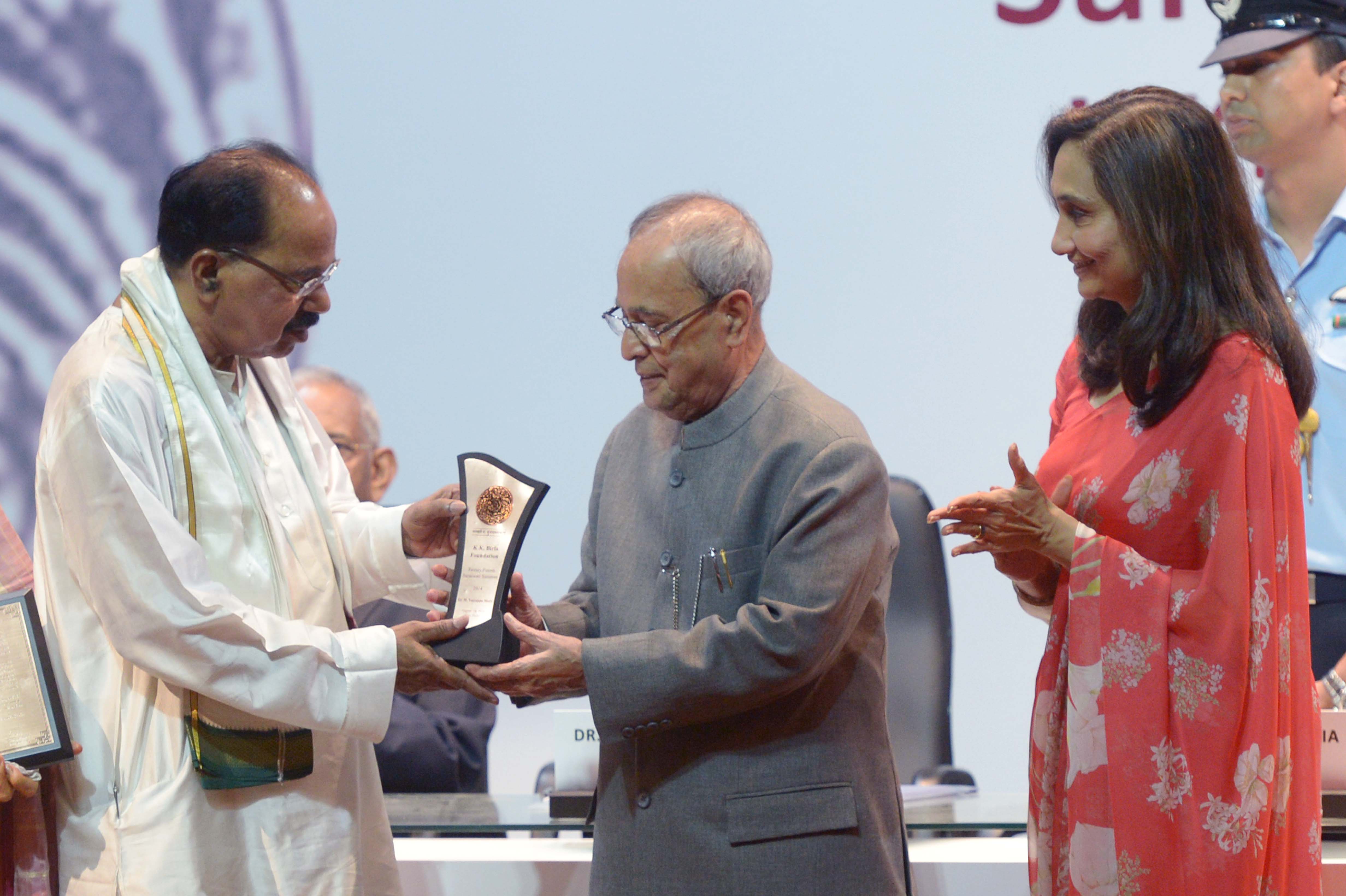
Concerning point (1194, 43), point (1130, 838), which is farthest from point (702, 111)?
point (1130, 838)

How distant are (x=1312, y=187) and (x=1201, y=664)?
1554mm

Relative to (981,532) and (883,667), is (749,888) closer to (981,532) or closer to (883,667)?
(883,667)

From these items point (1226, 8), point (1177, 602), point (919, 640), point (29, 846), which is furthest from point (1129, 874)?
point (1226, 8)

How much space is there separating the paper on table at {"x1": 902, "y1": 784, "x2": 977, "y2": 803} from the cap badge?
1687 mm

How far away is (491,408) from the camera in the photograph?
11.9 ft

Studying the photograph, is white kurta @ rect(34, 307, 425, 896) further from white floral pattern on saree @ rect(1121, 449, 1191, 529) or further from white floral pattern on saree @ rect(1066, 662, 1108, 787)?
white floral pattern on saree @ rect(1121, 449, 1191, 529)

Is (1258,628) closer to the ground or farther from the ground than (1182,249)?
closer to the ground

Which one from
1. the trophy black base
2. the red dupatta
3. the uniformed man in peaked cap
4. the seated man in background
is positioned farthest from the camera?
the seated man in background

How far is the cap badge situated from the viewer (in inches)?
109

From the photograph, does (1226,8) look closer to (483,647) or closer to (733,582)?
(733,582)

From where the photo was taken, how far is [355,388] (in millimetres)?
3592

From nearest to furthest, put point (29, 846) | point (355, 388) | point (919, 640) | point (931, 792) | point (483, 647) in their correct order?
point (29, 846), point (483, 647), point (931, 792), point (919, 640), point (355, 388)

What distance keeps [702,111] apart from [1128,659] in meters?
2.22

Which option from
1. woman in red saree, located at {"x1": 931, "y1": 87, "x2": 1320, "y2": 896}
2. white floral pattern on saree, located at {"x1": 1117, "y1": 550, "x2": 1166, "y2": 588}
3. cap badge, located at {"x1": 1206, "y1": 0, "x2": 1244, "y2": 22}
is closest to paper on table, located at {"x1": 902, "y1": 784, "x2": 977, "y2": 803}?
woman in red saree, located at {"x1": 931, "y1": 87, "x2": 1320, "y2": 896}
